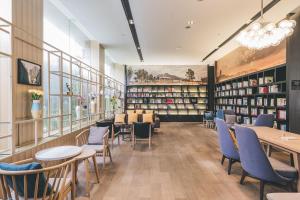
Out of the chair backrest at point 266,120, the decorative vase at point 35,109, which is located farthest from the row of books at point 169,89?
the decorative vase at point 35,109

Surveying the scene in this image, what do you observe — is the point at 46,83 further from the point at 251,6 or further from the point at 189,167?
the point at 251,6

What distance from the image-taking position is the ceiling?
206 inches

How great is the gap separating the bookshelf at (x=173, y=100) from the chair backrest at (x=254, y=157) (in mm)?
10692

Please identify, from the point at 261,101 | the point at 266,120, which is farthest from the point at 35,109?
the point at 261,101

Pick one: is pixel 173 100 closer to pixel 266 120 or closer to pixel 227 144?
pixel 266 120

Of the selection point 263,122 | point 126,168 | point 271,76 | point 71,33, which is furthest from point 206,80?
point 126,168

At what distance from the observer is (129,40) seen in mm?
8320

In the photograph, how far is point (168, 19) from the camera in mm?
6207

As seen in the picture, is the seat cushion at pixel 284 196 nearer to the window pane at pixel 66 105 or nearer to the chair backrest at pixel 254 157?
the chair backrest at pixel 254 157

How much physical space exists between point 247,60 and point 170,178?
6655 millimetres

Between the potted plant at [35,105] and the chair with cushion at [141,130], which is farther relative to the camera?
the chair with cushion at [141,130]

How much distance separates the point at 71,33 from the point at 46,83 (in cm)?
288

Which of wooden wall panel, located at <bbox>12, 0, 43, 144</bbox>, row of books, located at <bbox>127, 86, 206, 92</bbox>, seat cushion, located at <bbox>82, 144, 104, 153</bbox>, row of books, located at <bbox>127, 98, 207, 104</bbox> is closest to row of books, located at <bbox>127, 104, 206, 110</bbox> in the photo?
row of books, located at <bbox>127, 98, 207, 104</bbox>

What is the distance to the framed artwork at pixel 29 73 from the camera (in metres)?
3.48
